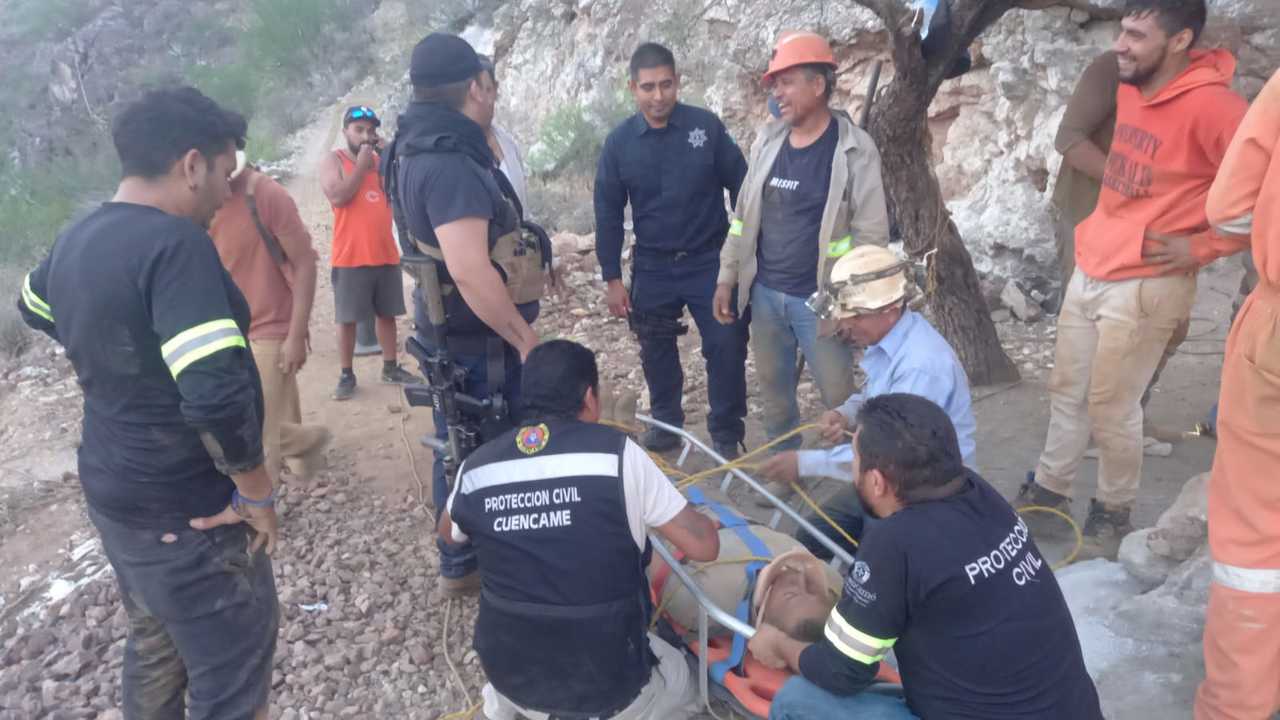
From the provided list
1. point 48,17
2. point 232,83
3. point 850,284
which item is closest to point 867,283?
point 850,284

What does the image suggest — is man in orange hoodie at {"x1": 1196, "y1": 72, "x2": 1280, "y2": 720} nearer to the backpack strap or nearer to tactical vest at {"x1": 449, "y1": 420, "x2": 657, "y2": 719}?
tactical vest at {"x1": 449, "y1": 420, "x2": 657, "y2": 719}

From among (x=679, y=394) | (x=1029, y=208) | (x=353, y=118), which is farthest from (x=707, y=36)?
(x=679, y=394)

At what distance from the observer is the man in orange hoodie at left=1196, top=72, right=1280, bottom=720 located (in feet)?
7.93

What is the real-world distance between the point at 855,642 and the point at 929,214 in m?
3.97

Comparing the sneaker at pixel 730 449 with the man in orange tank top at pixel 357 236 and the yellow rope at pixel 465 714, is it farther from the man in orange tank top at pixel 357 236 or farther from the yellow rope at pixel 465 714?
the man in orange tank top at pixel 357 236

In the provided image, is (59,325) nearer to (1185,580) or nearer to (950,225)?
(1185,580)

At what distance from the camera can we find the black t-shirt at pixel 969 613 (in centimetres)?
208

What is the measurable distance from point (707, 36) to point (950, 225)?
8119 millimetres

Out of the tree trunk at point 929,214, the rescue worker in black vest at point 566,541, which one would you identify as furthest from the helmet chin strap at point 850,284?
the tree trunk at point 929,214

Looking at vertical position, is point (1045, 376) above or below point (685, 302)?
below

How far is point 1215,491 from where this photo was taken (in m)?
2.65

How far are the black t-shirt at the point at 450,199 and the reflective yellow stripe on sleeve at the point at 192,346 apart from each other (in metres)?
1.15

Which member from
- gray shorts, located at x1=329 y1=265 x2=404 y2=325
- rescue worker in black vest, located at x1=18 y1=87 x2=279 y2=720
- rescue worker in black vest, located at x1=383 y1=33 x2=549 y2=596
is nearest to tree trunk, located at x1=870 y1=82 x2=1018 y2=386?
rescue worker in black vest, located at x1=383 y1=33 x2=549 y2=596

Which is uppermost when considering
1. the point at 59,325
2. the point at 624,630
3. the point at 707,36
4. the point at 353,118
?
the point at 707,36
